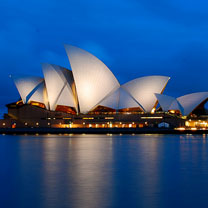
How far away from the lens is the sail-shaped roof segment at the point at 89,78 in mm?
49438

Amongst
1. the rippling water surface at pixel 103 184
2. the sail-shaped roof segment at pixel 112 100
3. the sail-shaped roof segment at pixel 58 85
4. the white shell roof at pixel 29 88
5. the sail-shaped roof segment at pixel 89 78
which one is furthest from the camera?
the white shell roof at pixel 29 88

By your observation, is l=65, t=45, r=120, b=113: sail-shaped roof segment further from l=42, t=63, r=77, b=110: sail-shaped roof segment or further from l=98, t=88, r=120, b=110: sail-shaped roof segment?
l=42, t=63, r=77, b=110: sail-shaped roof segment

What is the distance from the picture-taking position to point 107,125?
5694cm

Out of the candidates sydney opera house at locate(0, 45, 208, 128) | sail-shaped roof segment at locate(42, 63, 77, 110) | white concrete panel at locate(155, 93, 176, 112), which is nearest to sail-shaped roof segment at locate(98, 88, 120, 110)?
sydney opera house at locate(0, 45, 208, 128)

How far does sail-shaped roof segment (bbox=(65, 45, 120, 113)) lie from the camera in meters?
49.4

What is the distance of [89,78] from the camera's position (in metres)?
51.2

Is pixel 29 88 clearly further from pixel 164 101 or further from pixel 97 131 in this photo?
pixel 164 101

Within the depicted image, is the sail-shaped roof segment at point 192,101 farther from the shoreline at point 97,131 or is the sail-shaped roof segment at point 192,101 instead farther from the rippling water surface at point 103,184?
the rippling water surface at point 103,184

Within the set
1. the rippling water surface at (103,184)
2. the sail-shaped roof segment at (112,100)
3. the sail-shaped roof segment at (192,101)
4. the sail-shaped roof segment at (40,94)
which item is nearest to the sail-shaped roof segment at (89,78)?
the sail-shaped roof segment at (112,100)

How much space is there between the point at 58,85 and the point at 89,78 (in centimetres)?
534

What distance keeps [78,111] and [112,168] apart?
4250 cm

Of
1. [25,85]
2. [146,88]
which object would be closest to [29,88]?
[25,85]

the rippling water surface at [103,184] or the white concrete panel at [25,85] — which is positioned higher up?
the white concrete panel at [25,85]

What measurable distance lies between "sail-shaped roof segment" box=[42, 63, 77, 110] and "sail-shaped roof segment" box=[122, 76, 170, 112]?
934cm
